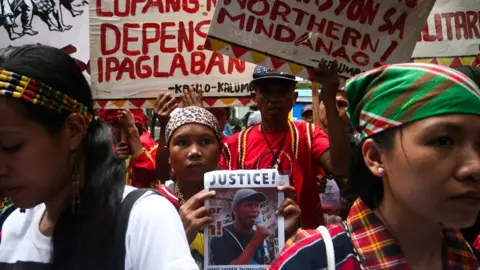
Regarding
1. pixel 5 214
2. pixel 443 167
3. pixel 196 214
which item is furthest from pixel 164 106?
pixel 443 167

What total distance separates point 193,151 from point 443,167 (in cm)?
180

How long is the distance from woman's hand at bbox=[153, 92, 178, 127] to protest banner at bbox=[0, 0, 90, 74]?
0.61 m

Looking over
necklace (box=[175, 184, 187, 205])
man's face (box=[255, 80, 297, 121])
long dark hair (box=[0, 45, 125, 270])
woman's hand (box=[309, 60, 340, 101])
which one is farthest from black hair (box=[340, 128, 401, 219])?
man's face (box=[255, 80, 297, 121])

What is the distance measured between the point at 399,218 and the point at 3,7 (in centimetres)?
341

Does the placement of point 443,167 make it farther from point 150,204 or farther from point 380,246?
point 150,204

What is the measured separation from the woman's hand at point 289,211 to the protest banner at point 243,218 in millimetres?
23

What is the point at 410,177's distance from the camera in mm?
1501

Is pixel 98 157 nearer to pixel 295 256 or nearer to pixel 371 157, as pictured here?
pixel 295 256

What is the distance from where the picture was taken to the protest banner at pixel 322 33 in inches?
127

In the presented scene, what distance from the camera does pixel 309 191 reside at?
3385 mm

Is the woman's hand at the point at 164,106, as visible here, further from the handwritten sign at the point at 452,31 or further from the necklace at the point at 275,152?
the handwritten sign at the point at 452,31

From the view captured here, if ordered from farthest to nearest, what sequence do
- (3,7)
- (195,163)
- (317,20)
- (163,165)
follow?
(3,7) < (163,165) < (317,20) < (195,163)

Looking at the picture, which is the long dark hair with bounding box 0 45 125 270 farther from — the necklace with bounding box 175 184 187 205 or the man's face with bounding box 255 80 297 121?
the man's face with bounding box 255 80 297 121

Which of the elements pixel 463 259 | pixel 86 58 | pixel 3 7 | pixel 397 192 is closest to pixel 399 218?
pixel 397 192
